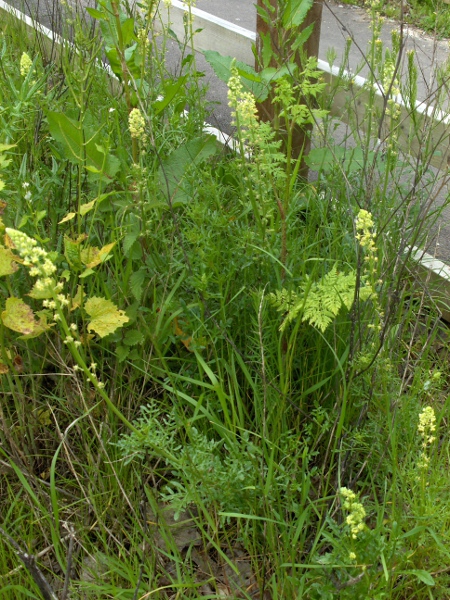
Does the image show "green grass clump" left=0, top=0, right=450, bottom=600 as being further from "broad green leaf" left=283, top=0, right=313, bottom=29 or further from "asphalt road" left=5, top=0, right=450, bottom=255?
"asphalt road" left=5, top=0, right=450, bottom=255

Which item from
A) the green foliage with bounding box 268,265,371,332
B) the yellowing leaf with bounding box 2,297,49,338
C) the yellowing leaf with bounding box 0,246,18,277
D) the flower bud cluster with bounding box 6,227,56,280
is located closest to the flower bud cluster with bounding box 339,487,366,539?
the green foliage with bounding box 268,265,371,332

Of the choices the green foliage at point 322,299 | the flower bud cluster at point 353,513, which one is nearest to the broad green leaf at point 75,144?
the green foliage at point 322,299

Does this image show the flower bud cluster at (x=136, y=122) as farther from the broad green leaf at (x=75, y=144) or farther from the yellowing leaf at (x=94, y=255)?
the yellowing leaf at (x=94, y=255)

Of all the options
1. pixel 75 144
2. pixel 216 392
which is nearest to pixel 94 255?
pixel 75 144

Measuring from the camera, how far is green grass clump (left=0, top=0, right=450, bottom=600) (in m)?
1.82

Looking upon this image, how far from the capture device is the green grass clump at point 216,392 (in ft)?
5.98

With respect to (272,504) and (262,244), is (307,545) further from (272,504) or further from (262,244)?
(262,244)

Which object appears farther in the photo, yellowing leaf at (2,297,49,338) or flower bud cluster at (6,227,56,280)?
yellowing leaf at (2,297,49,338)

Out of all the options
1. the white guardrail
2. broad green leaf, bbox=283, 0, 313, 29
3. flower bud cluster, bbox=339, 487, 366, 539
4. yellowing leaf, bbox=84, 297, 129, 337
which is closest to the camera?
flower bud cluster, bbox=339, 487, 366, 539

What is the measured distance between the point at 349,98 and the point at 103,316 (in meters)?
1.86

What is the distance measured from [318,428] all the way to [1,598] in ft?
3.64

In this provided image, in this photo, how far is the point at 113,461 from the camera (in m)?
1.98

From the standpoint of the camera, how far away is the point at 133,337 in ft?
7.43

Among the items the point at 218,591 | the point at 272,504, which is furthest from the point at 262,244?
the point at 218,591
